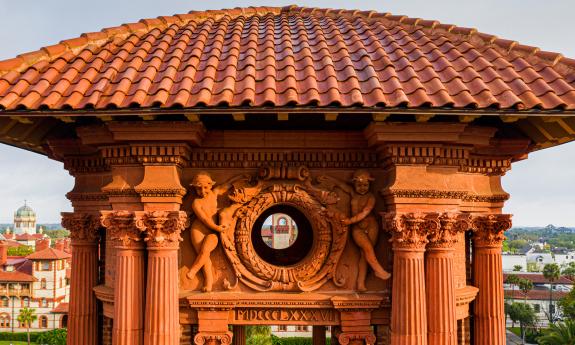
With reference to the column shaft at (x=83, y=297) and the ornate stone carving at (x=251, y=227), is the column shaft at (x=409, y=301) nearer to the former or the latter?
the ornate stone carving at (x=251, y=227)

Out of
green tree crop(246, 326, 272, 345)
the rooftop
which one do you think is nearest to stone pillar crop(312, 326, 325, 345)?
the rooftop

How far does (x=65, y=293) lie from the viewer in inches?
3103

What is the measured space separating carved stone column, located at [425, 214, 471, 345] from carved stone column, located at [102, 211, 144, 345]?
153 inches

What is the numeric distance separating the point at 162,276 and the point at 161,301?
318 millimetres

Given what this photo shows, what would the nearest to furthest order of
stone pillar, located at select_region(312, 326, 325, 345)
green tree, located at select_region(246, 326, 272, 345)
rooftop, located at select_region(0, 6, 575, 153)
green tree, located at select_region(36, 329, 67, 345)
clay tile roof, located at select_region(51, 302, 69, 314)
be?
rooftop, located at select_region(0, 6, 575, 153), stone pillar, located at select_region(312, 326, 325, 345), green tree, located at select_region(246, 326, 272, 345), green tree, located at select_region(36, 329, 67, 345), clay tile roof, located at select_region(51, 302, 69, 314)

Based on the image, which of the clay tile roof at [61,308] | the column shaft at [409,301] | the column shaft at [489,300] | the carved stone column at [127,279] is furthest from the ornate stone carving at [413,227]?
the clay tile roof at [61,308]

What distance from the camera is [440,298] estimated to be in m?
6.16

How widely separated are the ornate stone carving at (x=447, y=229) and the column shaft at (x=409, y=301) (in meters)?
0.27

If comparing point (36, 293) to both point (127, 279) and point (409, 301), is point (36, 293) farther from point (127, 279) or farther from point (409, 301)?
point (409, 301)

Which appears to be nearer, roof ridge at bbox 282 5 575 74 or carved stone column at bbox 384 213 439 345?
carved stone column at bbox 384 213 439 345

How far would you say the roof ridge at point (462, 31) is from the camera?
6762 mm

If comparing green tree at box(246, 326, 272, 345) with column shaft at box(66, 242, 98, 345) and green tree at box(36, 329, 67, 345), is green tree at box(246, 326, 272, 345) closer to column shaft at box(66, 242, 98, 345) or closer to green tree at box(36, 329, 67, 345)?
green tree at box(36, 329, 67, 345)

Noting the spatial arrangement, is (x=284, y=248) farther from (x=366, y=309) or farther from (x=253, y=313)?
(x=366, y=309)

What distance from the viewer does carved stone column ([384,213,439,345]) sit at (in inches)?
235
